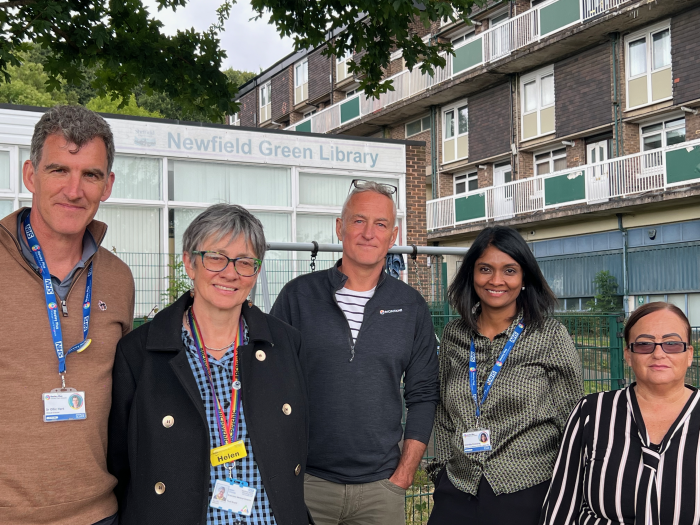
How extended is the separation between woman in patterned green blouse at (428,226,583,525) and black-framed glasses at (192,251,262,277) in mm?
1162

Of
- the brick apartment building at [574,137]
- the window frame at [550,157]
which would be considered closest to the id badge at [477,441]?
the brick apartment building at [574,137]

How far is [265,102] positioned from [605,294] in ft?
73.9

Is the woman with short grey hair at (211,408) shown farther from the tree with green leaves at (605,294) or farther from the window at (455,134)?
the window at (455,134)

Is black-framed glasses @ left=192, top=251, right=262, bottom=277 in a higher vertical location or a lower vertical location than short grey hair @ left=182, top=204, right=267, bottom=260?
lower

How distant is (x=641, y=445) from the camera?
105 inches

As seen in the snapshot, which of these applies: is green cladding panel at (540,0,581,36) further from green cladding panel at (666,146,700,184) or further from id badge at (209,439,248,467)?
id badge at (209,439,248,467)

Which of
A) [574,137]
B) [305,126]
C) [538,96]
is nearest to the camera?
[574,137]

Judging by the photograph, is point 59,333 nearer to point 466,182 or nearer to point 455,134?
point 455,134

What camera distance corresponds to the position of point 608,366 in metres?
5.94

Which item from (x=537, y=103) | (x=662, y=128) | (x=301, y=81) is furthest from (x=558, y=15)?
(x=301, y=81)

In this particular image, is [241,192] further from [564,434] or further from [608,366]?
[564,434]

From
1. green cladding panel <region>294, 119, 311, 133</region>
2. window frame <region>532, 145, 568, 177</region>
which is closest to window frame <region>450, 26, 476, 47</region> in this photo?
window frame <region>532, 145, 568, 177</region>

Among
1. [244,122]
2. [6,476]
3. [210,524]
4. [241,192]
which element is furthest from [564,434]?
[244,122]

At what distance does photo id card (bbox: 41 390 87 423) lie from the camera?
7.20 ft
